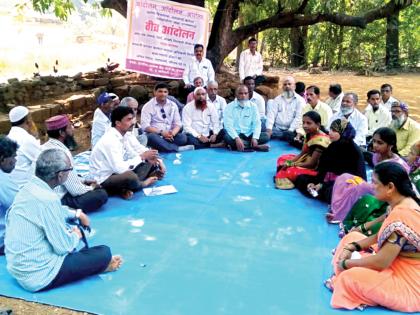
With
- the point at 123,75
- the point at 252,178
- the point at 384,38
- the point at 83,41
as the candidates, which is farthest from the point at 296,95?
the point at 83,41

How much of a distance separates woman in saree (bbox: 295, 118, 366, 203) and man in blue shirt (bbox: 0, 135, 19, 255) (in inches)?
106

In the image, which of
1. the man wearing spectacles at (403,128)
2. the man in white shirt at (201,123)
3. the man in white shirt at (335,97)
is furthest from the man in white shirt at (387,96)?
the man in white shirt at (201,123)

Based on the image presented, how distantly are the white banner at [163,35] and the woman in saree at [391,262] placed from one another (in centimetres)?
612

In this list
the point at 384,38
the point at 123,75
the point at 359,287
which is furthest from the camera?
the point at 384,38

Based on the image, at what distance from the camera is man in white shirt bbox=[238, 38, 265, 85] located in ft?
29.0

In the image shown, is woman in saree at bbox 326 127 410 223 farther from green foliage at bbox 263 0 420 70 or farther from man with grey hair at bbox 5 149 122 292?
green foliage at bbox 263 0 420 70

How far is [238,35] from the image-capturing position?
913 centimetres

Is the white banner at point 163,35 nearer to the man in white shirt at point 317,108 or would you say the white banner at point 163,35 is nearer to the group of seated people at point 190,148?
the group of seated people at point 190,148

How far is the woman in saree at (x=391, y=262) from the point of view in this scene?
7.99 ft

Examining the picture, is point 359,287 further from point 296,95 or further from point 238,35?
point 238,35

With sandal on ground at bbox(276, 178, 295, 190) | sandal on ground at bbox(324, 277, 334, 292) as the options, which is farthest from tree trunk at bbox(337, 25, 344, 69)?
sandal on ground at bbox(324, 277, 334, 292)

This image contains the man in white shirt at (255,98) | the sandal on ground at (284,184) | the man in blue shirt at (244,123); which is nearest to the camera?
the sandal on ground at (284,184)

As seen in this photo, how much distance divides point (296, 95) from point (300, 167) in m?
2.08

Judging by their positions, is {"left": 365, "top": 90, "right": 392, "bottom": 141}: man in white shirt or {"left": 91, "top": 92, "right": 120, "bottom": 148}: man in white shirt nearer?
{"left": 91, "top": 92, "right": 120, "bottom": 148}: man in white shirt
